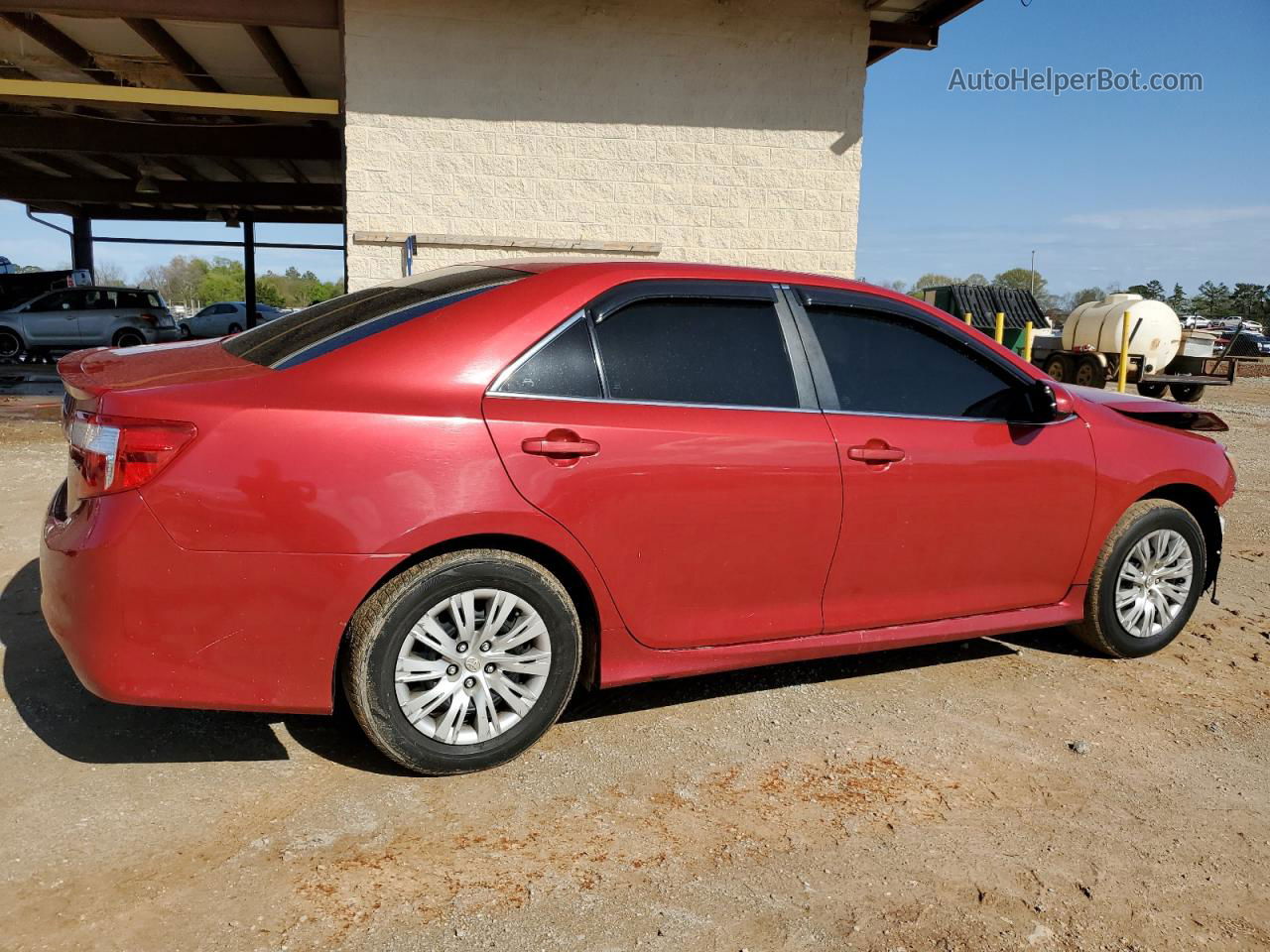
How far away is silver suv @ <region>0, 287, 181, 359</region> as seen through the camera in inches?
904

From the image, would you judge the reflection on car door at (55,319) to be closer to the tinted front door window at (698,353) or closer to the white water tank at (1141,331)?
the white water tank at (1141,331)

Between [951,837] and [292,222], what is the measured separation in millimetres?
28971

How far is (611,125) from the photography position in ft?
32.2

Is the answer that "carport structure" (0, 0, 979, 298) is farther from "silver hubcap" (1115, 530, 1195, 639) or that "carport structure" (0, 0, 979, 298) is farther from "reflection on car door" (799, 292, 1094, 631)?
"reflection on car door" (799, 292, 1094, 631)

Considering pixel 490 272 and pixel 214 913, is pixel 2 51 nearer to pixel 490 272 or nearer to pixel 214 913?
pixel 490 272

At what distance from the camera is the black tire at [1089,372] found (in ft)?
64.1

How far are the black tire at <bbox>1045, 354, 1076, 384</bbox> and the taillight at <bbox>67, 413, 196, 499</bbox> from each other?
19848 mm

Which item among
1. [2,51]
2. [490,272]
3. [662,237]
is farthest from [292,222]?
[490,272]

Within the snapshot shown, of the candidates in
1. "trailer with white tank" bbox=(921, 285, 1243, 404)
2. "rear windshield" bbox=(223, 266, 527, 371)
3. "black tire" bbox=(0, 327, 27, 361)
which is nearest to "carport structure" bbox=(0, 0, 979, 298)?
"rear windshield" bbox=(223, 266, 527, 371)

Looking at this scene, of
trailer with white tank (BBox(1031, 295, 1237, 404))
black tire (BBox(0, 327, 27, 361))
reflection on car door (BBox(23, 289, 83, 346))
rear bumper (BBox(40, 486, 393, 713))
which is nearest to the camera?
rear bumper (BBox(40, 486, 393, 713))

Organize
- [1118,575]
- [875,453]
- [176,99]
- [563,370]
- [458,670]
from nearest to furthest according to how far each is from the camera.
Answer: [458,670]
[563,370]
[875,453]
[1118,575]
[176,99]

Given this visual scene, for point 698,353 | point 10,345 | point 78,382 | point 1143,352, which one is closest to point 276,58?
point 78,382

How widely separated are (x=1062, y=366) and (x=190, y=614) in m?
20.5

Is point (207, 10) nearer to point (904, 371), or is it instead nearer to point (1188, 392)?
point (904, 371)
